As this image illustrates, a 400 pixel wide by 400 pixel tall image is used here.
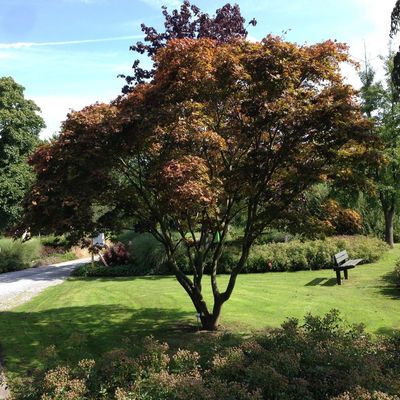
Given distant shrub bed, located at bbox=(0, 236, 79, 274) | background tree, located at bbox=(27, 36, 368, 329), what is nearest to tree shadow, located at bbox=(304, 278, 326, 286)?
background tree, located at bbox=(27, 36, 368, 329)

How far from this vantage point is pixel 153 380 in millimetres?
3885

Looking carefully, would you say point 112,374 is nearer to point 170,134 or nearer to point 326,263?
point 170,134

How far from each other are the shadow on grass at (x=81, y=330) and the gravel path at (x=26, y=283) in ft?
7.00

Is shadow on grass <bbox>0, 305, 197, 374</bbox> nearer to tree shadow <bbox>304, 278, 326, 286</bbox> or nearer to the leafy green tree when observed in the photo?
tree shadow <bbox>304, 278, 326, 286</bbox>

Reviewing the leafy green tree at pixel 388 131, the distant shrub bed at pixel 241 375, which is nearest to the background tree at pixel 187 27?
the leafy green tree at pixel 388 131

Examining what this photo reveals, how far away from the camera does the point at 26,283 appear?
647 inches

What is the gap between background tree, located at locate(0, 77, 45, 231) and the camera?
27141mm

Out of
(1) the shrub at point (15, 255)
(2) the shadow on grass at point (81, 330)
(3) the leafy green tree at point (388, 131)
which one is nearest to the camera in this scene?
(2) the shadow on grass at point (81, 330)

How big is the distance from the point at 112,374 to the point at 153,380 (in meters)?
0.52

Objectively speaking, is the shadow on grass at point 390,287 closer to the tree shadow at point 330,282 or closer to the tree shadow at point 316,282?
the tree shadow at point 330,282

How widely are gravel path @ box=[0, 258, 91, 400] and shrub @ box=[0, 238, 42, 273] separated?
901 millimetres

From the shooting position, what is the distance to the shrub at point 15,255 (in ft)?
71.1

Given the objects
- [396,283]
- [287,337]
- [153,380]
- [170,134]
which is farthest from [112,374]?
[396,283]

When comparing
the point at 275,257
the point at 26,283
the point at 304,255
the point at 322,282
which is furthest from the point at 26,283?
the point at 322,282
